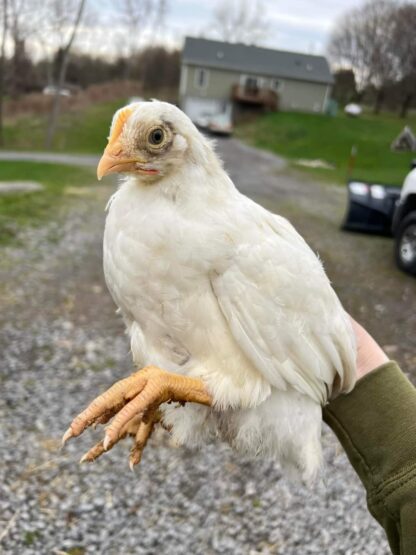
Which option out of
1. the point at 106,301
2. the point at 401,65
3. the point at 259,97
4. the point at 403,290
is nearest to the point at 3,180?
the point at 106,301

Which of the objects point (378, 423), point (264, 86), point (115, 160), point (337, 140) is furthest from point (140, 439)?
point (264, 86)

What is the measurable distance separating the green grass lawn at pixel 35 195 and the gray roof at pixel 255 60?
24811mm

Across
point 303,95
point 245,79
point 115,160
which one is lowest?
point 303,95

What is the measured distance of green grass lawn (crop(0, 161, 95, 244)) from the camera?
9466mm

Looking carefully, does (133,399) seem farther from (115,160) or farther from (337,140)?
(337,140)

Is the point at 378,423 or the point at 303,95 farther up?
the point at 378,423

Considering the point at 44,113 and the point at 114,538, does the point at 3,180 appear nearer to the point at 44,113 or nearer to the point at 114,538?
the point at 114,538

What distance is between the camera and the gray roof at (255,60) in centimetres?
3866

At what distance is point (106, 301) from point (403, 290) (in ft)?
13.4

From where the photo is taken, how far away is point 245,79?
3897 cm

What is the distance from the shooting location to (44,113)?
31.4 metres

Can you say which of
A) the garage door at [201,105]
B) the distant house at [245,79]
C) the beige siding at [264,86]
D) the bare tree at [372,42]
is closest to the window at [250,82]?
the distant house at [245,79]

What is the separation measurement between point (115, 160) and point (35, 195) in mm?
10681

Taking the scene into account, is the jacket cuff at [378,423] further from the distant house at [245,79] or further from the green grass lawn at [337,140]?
the distant house at [245,79]
